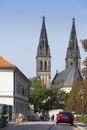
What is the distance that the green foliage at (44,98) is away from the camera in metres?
135

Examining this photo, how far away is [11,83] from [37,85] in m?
71.2

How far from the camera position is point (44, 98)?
138750mm

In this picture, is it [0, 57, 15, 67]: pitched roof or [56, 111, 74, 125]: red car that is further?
[0, 57, 15, 67]: pitched roof

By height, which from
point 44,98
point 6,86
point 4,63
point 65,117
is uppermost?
point 4,63

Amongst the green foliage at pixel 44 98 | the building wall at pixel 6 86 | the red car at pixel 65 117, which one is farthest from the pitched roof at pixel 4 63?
the green foliage at pixel 44 98

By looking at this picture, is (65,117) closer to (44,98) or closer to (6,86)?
(6,86)

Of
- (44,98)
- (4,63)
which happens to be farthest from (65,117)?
(44,98)

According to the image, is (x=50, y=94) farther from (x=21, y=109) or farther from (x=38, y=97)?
(x=21, y=109)

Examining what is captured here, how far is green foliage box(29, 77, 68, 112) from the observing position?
135 metres

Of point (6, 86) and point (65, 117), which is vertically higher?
point (6, 86)

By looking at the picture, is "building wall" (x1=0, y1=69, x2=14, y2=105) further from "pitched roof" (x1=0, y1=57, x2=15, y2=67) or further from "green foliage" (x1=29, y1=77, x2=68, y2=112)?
"green foliage" (x1=29, y1=77, x2=68, y2=112)

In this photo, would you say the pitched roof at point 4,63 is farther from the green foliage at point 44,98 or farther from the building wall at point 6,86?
the green foliage at point 44,98

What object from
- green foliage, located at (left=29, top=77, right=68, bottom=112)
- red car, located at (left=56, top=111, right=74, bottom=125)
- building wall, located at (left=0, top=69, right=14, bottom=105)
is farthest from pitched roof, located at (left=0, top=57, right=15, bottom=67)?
green foliage, located at (left=29, top=77, right=68, bottom=112)

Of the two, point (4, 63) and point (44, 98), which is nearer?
point (4, 63)
